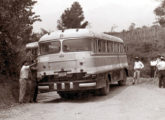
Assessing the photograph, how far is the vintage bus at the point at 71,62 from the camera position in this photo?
1512cm

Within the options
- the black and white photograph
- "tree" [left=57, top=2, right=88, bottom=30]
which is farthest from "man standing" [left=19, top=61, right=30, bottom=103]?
"tree" [left=57, top=2, right=88, bottom=30]

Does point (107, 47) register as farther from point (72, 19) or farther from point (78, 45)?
point (72, 19)

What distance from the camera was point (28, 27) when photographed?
65.5 ft

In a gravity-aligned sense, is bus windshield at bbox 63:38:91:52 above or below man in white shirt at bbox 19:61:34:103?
above

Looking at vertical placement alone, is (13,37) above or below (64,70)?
above

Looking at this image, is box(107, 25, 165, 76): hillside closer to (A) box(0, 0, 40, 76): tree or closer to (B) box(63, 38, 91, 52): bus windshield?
(A) box(0, 0, 40, 76): tree

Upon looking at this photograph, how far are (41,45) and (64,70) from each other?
1786 millimetres

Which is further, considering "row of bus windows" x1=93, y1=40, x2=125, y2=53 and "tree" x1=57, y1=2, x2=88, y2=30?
"tree" x1=57, y1=2, x2=88, y2=30

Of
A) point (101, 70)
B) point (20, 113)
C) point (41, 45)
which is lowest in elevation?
point (20, 113)

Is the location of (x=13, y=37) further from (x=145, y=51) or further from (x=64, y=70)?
(x=145, y=51)

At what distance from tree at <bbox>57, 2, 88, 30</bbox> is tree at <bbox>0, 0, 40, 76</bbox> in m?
42.3

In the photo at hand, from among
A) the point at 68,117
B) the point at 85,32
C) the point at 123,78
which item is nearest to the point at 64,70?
the point at 85,32

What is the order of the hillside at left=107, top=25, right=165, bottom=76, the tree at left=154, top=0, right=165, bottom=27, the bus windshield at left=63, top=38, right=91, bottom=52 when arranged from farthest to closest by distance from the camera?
1. the tree at left=154, top=0, right=165, bottom=27
2. the hillside at left=107, top=25, right=165, bottom=76
3. the bus windshield at left=63, top=38, right=91, bottom=52

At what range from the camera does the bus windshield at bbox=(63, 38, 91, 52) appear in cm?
1549
